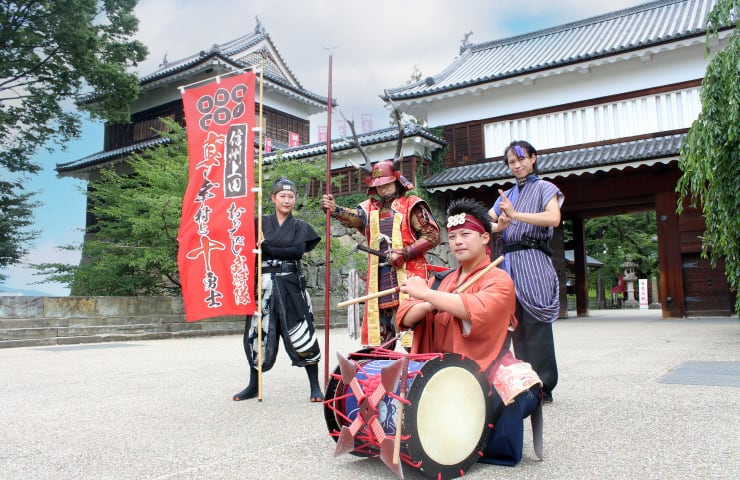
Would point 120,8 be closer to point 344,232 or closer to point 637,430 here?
point 344,232

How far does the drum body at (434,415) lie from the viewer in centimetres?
217

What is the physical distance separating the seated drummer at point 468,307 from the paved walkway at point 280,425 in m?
0.51

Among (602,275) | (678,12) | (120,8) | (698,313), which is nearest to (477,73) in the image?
(678,12)

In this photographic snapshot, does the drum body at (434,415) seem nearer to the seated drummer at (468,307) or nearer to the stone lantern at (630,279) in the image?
the seated drummer at (468,307)

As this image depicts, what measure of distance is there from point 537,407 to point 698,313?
12.4m

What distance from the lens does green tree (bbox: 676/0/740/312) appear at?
6.49 metres

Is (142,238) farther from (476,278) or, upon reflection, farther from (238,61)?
(238,61)

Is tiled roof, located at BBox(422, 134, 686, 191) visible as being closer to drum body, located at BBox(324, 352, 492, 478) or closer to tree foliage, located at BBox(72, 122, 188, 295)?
tree foliage, located at BBox(72, 122, 188, 295)

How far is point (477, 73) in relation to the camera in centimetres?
1689

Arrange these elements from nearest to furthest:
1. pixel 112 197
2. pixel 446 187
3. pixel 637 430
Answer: pixel 637 430 → pixel 112 197 → pixel 446 187

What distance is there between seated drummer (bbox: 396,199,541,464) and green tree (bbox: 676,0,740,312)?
5.33m

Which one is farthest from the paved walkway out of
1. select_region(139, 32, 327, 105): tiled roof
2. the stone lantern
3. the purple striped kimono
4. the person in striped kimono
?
the stone lantern

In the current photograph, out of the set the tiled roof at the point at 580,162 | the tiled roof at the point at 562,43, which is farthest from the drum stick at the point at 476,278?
the tiled roof at the point at 562,43

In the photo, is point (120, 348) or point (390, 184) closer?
point (390, 184)
